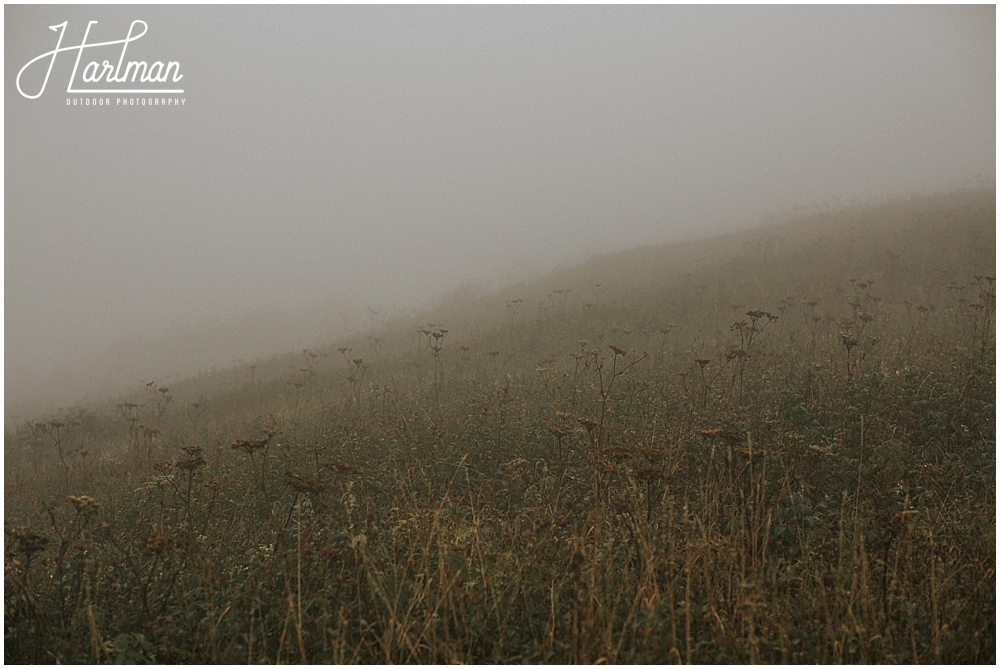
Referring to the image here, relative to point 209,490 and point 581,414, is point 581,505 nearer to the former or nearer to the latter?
point 581,414

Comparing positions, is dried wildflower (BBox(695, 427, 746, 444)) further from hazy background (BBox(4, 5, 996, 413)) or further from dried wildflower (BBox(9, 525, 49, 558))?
hazy background (BBox(4, 5, 996, 413))

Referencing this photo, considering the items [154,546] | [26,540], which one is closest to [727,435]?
[154,546]

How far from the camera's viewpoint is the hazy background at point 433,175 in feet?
107

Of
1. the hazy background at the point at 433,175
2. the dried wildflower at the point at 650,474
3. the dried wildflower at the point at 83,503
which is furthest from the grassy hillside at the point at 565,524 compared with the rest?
the hazy background at the point at 433,175

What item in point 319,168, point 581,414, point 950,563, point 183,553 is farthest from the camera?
point 319,168

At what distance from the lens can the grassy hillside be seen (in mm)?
2518

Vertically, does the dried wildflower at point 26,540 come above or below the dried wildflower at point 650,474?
above

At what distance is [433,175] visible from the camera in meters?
64.5

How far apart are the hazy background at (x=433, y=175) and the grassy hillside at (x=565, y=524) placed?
530 centimetres

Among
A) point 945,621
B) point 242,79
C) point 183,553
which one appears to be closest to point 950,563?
point 945,621

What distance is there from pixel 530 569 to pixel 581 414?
2.85m

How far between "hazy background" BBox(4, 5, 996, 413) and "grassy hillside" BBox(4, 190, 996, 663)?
530 cm

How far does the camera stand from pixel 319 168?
70562 millimetres

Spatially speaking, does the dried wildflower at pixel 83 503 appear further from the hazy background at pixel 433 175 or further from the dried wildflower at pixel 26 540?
the hazy background at pixel 433 175
